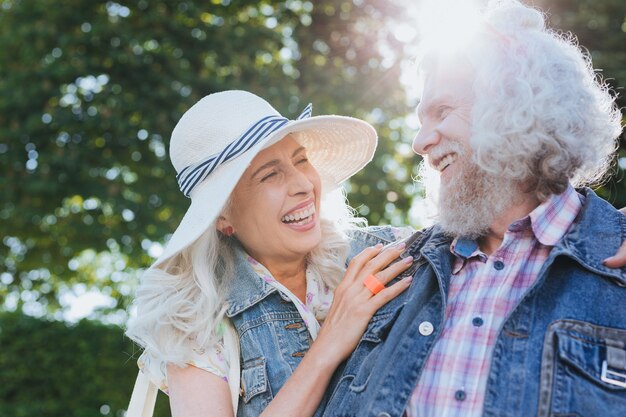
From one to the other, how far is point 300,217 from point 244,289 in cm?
35

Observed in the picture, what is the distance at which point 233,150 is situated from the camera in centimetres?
291

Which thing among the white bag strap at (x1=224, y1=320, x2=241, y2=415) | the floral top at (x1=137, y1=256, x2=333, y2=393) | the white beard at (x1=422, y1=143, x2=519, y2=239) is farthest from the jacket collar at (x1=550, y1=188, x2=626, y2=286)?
the white bag strap at (x1=224, y1=320, x2=241, y2=415)

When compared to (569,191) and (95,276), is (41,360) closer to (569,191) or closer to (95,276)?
(95,276)

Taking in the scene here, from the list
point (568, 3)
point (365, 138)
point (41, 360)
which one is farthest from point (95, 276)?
point (365, 138)

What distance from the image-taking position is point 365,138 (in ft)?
11.3

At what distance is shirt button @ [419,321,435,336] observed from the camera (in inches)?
95.7

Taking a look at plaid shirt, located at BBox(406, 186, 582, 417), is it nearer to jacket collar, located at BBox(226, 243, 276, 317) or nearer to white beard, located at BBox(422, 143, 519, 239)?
white beard, located at BBox(422, 143, 519, 239)

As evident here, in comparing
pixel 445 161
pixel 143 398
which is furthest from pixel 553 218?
pixel 143 398

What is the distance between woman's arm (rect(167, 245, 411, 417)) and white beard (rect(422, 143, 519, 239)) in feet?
0.80

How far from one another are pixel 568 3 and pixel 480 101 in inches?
305

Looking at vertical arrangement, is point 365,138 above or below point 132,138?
below

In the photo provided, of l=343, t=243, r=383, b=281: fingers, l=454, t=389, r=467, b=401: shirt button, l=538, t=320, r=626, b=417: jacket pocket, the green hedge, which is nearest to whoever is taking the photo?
l=538, t=320, r=626, b=417: jacket pocket

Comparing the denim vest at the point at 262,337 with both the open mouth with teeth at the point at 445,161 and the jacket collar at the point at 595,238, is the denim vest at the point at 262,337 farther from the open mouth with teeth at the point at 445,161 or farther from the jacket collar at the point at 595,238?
the jacket collar at the point at 595,238

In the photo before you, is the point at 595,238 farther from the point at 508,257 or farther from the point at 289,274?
the point at 289,274
